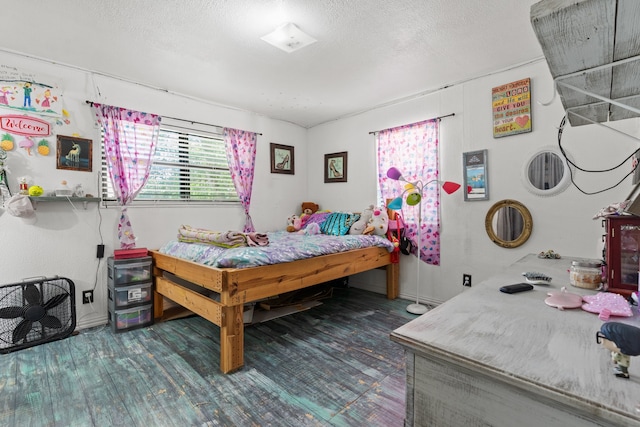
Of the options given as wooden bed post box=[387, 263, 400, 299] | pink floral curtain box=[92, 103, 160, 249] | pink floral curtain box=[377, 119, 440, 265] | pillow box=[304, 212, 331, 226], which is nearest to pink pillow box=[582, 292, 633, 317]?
pink floral curtain box=[377, 119, 440, 265]

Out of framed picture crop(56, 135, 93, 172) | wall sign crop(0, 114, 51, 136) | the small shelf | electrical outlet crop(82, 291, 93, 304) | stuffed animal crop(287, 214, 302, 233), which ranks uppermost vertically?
wall sign crop(0, 114, 51, 136)

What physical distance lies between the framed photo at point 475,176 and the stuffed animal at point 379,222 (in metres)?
0.88

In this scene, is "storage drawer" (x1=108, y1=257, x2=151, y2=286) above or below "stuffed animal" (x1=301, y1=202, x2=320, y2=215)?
below

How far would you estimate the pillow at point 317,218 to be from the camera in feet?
12.7

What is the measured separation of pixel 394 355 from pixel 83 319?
2.72 m

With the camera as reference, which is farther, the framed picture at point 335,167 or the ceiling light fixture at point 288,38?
the framed picture at point 335,167

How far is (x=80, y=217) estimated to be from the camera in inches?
106

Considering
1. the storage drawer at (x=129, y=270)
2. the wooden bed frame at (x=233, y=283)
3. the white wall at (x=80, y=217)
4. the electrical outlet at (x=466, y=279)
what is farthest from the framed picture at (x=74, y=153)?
the electrical outlet at (x=466, y=279)

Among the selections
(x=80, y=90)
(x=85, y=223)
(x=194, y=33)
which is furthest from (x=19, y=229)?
(x=194, y=33)

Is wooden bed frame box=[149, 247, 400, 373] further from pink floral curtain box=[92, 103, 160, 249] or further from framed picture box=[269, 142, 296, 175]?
framed picture box=[269, 142, 296, 175]

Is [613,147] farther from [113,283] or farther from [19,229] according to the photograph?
[19,229]

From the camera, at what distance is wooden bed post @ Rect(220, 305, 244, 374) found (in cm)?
196

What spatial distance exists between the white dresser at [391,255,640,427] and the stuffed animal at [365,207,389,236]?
252 centimetres

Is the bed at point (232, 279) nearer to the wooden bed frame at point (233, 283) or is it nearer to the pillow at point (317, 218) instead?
the wooden bed frame at point (233, 283)
